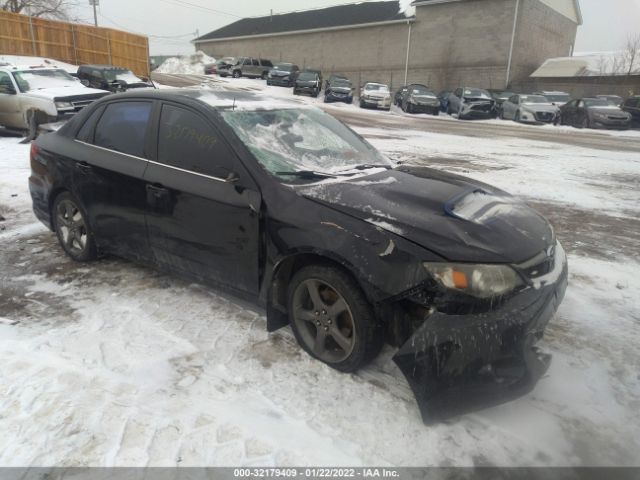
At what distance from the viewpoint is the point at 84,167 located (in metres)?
4.08

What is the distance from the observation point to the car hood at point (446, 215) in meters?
2.51

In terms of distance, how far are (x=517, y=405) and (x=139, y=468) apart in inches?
78.4

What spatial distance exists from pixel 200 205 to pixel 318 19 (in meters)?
50.6

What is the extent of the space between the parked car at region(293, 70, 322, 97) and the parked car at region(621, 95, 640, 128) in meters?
16.6

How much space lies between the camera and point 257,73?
41.2 meters

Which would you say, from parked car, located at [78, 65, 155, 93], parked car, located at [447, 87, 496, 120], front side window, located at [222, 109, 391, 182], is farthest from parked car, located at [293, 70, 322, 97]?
front side window, located at [222, 109, 391, 182]

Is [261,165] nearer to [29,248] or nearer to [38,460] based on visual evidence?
[38,460]

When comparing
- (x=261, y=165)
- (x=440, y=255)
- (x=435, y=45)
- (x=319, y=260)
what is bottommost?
(x=319, y=260)

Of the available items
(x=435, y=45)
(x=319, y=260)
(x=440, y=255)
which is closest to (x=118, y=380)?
(x=319, y=260)

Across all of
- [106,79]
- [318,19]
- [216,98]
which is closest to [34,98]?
[216,98]

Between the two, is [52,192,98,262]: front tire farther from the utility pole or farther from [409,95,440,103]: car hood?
the utility pole

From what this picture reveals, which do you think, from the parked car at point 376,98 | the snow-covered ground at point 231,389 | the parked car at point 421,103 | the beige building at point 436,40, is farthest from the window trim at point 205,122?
the beige building at point 436,40

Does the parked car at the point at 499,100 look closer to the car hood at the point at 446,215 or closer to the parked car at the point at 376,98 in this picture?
the parked car at the point at 376,98

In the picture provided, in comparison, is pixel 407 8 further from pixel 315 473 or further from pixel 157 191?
pixel 315 473
